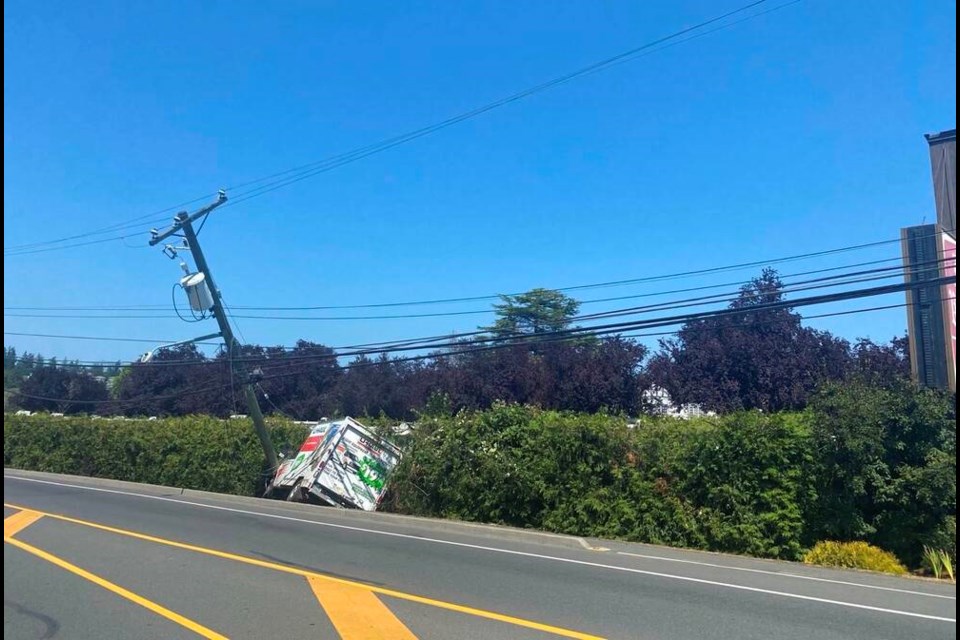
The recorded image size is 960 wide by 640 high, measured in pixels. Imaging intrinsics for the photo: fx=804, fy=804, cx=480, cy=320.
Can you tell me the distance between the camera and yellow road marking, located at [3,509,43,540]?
14.3 m

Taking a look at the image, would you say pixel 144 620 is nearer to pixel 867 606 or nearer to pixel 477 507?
pixel 867 606

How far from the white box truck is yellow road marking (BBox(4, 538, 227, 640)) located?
28.2 ft

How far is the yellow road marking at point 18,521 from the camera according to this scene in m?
14.3

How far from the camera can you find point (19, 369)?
238 ft

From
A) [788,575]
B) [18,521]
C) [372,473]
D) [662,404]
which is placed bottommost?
[18,521]

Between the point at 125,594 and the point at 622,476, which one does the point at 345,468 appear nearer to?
the point at 622,476

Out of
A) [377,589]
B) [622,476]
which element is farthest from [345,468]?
[377,589]

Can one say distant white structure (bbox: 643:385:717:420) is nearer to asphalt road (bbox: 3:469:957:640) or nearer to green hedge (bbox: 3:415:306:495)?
A: green hedge (bbox: 3:415:306:495)

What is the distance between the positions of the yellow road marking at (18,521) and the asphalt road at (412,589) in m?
0.08

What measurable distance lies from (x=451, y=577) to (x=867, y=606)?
16.1ft

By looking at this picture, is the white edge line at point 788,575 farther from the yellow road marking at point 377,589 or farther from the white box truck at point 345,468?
the white box truck at point 345,468

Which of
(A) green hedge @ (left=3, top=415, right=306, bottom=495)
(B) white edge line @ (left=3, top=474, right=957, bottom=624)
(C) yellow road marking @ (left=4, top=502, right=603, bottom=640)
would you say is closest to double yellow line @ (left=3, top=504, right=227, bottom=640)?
(C) yellow road marking @ (left=4, top=502, right=603, bottom=640)

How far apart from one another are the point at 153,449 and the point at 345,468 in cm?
1111

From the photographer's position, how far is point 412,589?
948 cm
